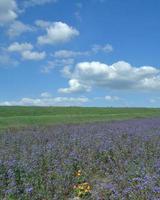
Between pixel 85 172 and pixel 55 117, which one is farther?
pixel 55 117

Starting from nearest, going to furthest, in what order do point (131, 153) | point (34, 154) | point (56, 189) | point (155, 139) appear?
point (56, 189), point (34, 154), point (131, 153), point (155, 139)

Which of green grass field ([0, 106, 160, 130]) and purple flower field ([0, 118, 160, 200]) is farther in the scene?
green grass field ([0, 106, 160, 130])

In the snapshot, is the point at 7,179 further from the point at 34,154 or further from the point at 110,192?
the point at 110,192

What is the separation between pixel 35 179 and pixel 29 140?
5962 millimetres

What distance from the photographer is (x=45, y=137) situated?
15273 mm

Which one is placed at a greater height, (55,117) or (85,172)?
(55,117)

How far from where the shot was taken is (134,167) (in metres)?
8.57

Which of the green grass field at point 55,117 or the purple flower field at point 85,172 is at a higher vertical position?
the green grass field at point 55,117

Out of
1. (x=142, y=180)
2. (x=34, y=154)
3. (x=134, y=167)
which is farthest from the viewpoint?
(x=34, y=154)

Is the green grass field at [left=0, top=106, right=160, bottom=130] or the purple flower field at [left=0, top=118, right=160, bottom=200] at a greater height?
the green grass field at [left=0, top=106, right=160, bottom=130]

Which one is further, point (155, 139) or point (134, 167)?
point (155, 139)

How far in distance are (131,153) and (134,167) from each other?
8.11ft

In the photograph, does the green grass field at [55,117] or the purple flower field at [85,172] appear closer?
the purple flower field at [85,172]

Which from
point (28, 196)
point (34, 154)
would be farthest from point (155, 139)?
point (28, 196)
